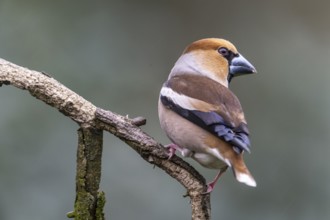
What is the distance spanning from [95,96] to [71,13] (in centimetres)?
49

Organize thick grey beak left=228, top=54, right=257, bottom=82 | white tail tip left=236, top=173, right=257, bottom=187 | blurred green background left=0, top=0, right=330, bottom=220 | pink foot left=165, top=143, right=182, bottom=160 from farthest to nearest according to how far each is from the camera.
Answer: blurred green background left=0, top=0, right=330, bottom=220
thick grey beak left=228, top=54, right=257, bottom=82
pink foot left=165, top=143, right=182, bottom=160
white tail tip left=236, top=173, right=257, bottom=187

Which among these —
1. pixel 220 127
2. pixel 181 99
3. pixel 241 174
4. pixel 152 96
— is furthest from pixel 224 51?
pixel 152 96

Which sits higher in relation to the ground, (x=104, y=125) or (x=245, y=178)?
(x=104, y=125)

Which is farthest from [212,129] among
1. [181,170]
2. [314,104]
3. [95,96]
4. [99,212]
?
[314,104]

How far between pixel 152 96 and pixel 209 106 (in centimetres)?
125

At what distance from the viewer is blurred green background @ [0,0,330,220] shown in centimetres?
335

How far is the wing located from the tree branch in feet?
0.48

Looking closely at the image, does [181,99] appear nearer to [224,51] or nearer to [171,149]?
[171,149]

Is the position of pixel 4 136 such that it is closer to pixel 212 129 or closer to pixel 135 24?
pixel 135 24

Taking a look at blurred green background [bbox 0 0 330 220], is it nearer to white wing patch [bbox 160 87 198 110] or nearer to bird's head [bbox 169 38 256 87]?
bird's head [bbox 169 38 256 87]

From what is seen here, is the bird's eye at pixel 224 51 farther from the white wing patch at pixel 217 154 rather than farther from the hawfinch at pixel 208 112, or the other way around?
the white wing patch at pixel 217 154

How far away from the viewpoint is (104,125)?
2.10 meters

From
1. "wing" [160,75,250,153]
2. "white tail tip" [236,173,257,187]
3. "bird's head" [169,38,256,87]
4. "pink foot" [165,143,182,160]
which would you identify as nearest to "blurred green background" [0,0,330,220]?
"bird's head" [169,38,256,87]

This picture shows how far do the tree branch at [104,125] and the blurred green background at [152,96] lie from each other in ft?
3.65
